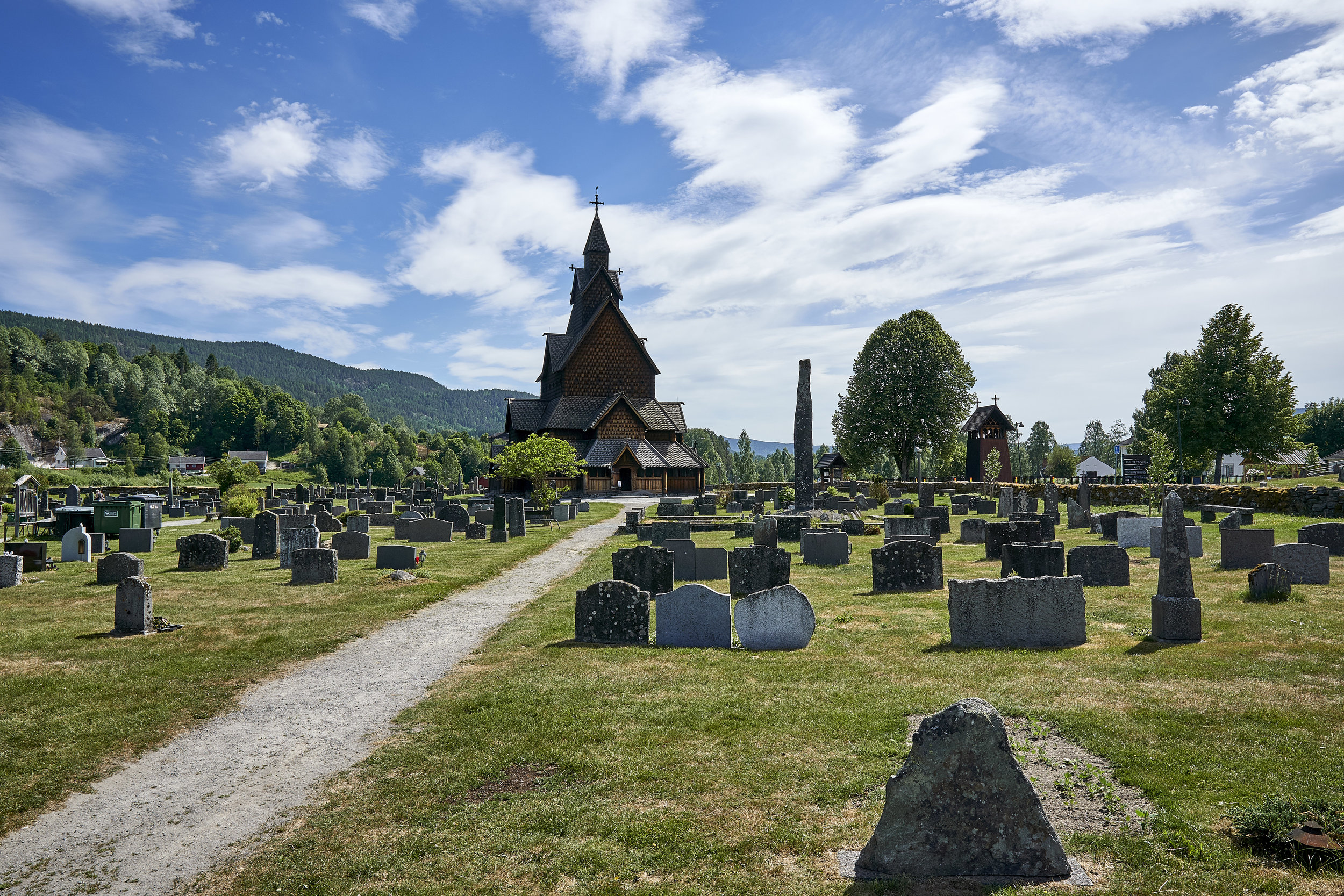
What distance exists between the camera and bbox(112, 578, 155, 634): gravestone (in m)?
11.1

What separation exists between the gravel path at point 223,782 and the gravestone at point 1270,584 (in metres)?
12.2

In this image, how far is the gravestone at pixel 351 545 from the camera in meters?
19.8

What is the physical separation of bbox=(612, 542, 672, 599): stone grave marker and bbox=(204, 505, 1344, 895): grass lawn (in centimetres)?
315

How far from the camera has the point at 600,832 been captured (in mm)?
4875

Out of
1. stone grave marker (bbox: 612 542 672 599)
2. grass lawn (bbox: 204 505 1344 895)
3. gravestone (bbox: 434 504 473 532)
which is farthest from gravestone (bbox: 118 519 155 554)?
grass lawn (bbox: 204 505 1344 895)

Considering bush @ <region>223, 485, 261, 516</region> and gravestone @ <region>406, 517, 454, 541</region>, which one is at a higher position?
bush @ <region>223, 485, 261, 516</region>

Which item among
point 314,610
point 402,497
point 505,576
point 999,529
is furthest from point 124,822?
point 402,497

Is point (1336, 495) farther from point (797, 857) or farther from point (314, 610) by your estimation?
point (314, 610)

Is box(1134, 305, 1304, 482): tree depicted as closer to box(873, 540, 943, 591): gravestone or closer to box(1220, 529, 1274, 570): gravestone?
box(1220, 529, 1274, 570): gravestone

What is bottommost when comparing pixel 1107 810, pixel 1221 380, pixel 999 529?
pixel 1107 810

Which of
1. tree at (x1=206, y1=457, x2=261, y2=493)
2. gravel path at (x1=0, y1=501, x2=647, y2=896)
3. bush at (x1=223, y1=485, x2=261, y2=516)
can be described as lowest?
gravel path at (x1=0, y1=501, x2=647, y2=896)

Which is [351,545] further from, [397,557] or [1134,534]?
[1134,534]

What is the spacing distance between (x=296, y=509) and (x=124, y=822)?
34.6 metres

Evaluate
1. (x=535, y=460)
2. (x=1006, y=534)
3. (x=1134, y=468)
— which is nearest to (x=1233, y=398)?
(x=1134, y=468)
